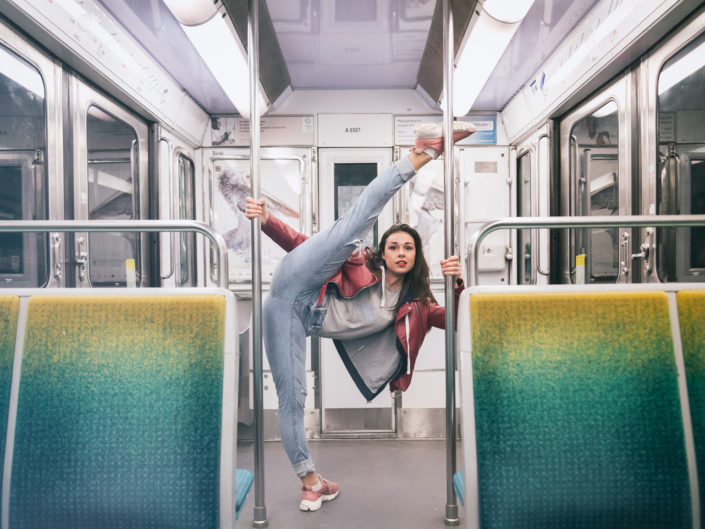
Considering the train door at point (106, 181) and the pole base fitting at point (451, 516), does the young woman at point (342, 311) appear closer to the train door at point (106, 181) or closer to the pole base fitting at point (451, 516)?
the pole base fitting at point (451, 516)

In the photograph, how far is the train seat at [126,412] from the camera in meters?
1.31

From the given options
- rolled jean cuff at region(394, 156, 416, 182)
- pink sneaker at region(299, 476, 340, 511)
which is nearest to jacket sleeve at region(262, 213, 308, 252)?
rolled jean cuff at region(394, 156, 416, 182)

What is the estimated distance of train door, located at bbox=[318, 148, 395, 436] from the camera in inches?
150

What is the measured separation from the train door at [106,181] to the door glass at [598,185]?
2.94 metres

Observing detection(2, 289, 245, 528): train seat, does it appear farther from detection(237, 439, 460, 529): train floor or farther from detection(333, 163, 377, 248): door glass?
detection(333, 163, 377, 248): door glass

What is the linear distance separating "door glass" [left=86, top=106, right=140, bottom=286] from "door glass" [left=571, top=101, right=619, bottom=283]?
3.08 m

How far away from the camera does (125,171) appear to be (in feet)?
10.7

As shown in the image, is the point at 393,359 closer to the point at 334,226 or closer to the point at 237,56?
the point at 334,226

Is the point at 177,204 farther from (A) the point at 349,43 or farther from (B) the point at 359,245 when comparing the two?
(B) the point at 359,245

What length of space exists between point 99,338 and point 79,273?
145cm

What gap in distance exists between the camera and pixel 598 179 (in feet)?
9.71

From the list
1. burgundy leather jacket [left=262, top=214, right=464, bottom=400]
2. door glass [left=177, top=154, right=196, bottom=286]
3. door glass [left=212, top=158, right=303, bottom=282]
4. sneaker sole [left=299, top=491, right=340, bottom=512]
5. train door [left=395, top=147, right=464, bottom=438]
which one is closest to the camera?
burgundy leather jacket [left=262, top=214, right=464, bottom=400]

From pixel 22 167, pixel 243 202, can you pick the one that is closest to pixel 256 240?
pixel 22 167

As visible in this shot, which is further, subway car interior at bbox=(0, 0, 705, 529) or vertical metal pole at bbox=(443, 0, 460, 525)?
vertical metal pole at bbox=(443, 0, 460, 525)
